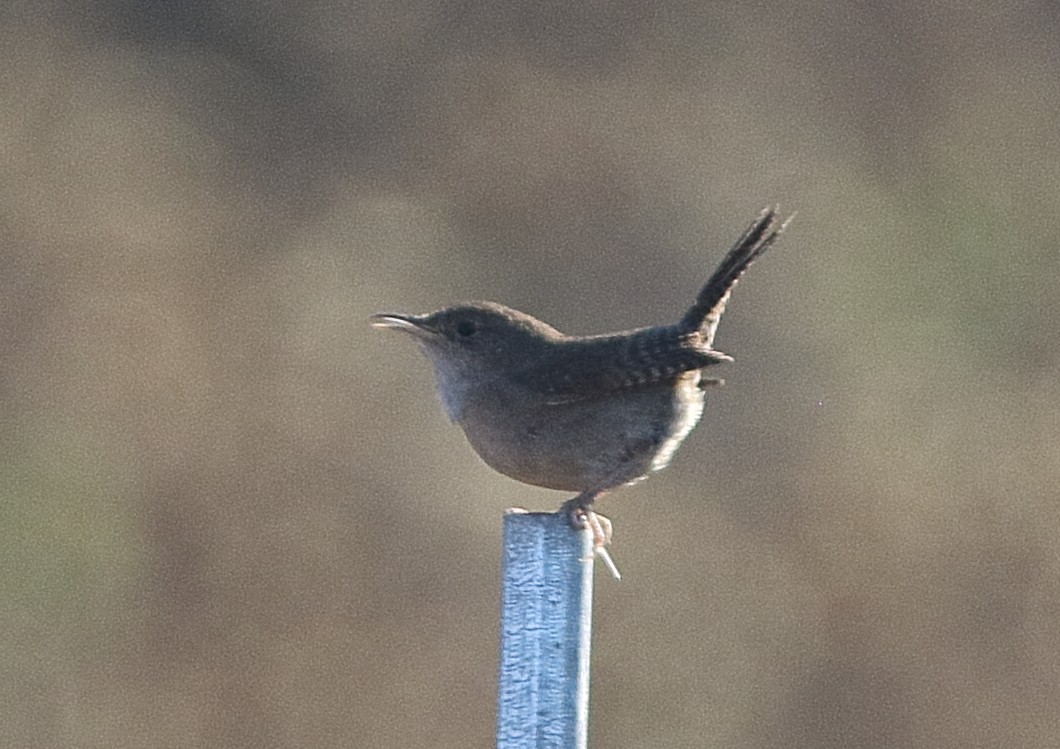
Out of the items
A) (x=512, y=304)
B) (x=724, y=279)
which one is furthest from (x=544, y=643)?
(x=512, y=304)

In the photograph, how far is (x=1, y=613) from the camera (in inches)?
324

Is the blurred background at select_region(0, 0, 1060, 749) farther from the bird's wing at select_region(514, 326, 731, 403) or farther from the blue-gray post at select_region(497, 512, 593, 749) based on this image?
the blue-gray post at select_region(497, 512, 593, 749)

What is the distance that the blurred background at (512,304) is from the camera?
27.3 ft

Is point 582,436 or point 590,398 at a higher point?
point 590,398

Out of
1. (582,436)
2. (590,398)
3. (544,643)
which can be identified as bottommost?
(544,643)

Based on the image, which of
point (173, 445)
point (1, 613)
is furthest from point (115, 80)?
point (1, 613)

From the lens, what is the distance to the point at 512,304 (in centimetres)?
1004

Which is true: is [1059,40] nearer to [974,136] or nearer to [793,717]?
[974,136]

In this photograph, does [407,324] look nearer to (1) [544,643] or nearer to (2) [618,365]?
(2) [618,365]

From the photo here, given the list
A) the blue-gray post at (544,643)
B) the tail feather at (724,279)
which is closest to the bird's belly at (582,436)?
the tail feather at (724,279)

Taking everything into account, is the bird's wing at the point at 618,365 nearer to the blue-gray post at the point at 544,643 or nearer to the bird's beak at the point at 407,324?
the bird's beak at the point at 407,324

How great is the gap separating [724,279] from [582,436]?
67 cm

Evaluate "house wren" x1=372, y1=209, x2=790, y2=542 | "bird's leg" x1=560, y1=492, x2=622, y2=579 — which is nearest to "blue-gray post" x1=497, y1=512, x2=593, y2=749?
"bird's leg" x1=560, y1=492, x2=622, y2=579

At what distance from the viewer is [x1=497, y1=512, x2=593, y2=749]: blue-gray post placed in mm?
3545
